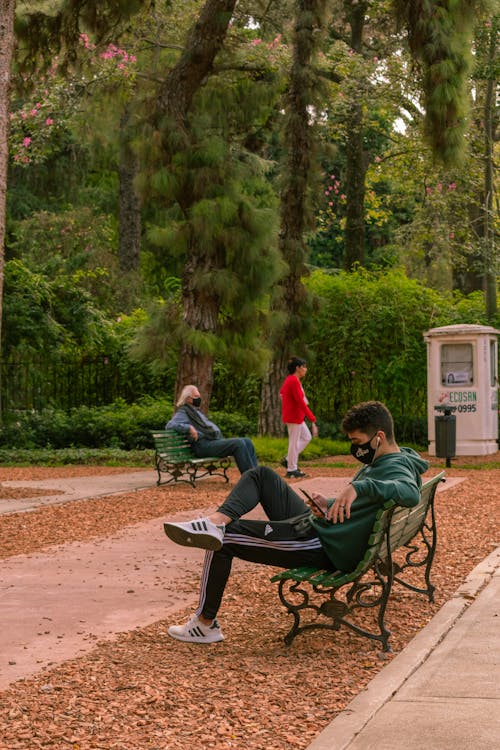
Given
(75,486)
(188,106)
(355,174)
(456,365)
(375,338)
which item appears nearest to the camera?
(75,486)

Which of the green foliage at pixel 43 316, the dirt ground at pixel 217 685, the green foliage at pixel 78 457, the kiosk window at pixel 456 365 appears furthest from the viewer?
the green foliage at pixel 43 316

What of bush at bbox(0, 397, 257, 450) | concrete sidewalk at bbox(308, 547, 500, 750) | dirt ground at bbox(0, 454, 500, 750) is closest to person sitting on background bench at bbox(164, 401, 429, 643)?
dirt ground at bbox(0, 454, 500, 750)

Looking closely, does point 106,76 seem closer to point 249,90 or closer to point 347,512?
point 249,90

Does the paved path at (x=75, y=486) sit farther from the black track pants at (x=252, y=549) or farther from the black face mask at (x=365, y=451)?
the black face mask at (x=365, y=451)

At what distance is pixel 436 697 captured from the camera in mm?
5027

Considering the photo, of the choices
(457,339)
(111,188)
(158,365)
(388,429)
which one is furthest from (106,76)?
(111,188)

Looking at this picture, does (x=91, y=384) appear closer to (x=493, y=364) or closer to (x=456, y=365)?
(x=456, y=365)

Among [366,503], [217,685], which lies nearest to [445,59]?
[366,503]

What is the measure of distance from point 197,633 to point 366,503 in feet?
3.93

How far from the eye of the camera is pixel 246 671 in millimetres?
5766

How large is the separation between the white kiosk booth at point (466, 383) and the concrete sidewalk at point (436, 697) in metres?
13.6

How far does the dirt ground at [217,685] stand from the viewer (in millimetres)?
4730

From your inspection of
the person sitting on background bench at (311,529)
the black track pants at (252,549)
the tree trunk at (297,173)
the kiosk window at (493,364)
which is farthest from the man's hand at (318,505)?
the tree trunk at (297,173)

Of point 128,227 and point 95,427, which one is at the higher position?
point 128,227
